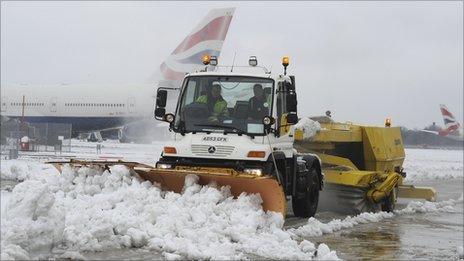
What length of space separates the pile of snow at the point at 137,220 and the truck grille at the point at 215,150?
0.60m

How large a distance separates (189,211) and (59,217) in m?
2.00

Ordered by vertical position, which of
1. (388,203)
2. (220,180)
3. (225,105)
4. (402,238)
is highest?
(225,105)

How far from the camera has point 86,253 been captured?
6422 millimetres

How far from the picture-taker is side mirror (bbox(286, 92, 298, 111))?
9.71 meters

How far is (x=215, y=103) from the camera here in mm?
9812

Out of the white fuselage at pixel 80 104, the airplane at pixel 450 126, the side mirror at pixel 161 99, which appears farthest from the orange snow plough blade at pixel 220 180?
the airplane at pixel 450 126

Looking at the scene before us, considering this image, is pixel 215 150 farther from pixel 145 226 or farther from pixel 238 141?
pixel 145 226

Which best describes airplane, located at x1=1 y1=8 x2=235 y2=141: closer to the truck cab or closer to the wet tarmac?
the wet tarmac

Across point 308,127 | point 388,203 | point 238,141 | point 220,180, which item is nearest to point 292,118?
point 238,141

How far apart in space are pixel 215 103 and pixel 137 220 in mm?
2914

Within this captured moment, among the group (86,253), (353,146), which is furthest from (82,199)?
(353,146)

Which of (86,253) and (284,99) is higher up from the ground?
(284,99)

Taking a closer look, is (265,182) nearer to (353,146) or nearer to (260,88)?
(260,88)

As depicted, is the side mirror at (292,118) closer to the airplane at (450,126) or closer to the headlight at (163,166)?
the headlight at (163,166)
